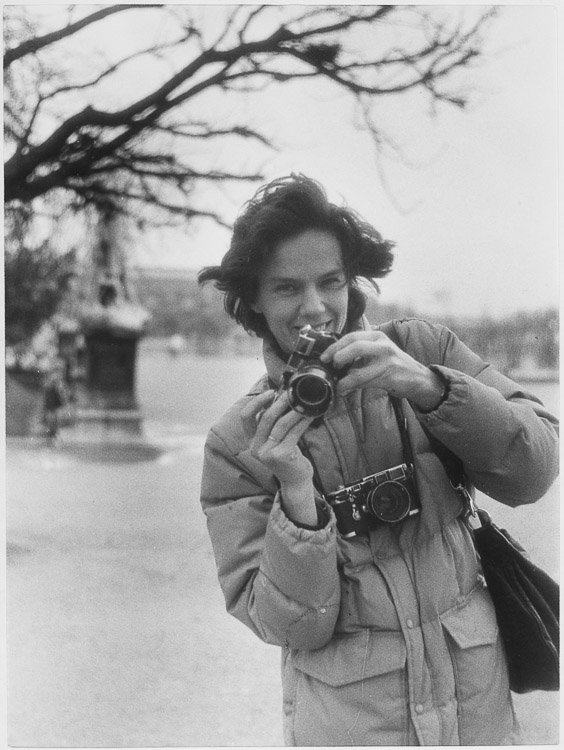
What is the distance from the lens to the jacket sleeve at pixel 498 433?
1.35m

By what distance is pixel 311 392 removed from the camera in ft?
4.43

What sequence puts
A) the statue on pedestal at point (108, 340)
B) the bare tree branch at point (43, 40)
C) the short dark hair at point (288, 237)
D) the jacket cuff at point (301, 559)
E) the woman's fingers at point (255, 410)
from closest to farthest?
the jacket cuff at point (301, 559)
the woman's fingers at point (255, 410)
the short dark hair at point (288, 237)
the bare tree branch at point (43, 40)
the statue on pedestal at point (108, 340)

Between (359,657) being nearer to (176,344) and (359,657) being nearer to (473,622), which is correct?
(473,622)

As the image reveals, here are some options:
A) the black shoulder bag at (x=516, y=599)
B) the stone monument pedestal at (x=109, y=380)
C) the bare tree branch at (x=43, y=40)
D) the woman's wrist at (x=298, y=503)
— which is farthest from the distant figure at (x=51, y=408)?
the black shoulder bag at (x=516, y=599)

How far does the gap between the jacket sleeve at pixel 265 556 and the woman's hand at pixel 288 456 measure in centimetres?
3

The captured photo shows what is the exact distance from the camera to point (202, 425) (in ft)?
10.6

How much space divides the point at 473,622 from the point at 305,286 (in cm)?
70

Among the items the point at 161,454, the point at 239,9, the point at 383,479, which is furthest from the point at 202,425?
the point at 383,479

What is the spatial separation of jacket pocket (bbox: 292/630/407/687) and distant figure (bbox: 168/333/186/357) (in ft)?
5.83

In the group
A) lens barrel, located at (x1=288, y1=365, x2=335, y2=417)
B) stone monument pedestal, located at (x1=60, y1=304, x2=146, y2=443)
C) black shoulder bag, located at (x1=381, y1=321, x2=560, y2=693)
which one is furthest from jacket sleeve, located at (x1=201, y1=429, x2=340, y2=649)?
stone monument pedestal, located at (x1=60, y1=304, x2=146, y2=443)

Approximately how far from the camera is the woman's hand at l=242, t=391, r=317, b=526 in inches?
53.5

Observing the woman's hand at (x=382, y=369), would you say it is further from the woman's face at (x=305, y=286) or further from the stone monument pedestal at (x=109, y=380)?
the stone monument pedestal at (x=109, y=380)

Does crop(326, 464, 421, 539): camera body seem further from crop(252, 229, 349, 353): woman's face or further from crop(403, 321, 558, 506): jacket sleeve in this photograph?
crop(252, 229, 349, 353): woman's face

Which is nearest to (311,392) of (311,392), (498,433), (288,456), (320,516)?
(311,392)
